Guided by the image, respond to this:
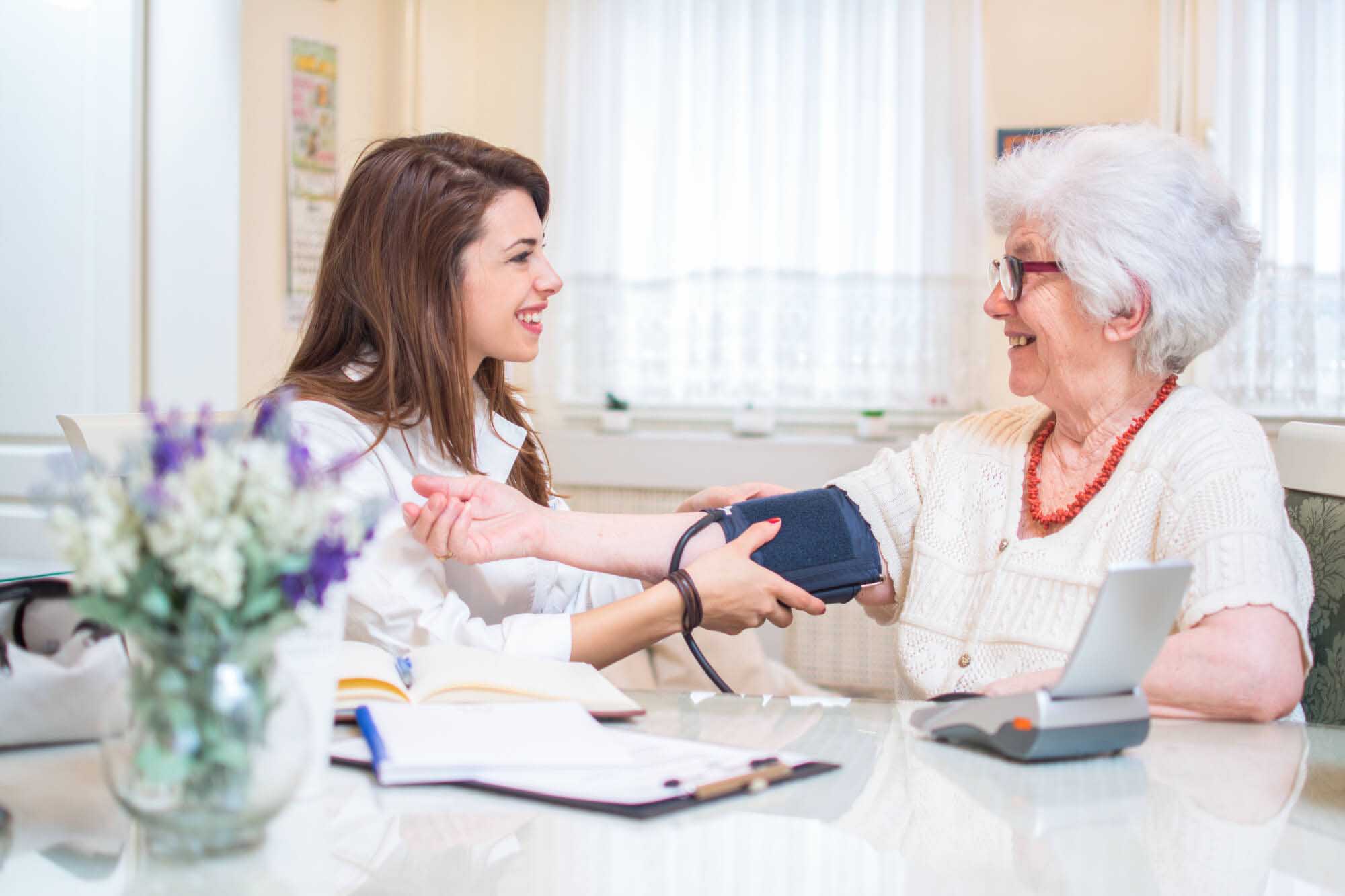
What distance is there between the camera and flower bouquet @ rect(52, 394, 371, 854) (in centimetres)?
64

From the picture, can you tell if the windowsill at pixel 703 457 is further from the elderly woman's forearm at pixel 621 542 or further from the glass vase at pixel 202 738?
the glass vase at pixel 202 738

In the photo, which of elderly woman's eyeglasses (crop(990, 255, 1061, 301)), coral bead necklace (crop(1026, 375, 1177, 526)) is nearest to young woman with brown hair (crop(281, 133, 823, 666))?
coral bead necklace (crop(1026, 375, 1177, 526))

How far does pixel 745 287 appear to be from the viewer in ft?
12.3

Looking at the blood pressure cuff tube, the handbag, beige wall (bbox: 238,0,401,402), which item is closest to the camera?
the handbag

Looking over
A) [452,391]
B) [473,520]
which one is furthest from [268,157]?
[473,520]

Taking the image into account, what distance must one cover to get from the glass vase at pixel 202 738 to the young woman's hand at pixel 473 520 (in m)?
0.84

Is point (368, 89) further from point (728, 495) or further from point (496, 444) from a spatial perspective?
point (728, 495)

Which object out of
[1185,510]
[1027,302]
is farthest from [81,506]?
[1027,302]

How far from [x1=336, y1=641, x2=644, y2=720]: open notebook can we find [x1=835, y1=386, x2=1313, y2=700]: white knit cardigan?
555 mm

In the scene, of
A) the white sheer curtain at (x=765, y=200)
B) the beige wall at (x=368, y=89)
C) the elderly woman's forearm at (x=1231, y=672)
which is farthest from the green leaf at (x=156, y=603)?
the white sheer curtain at (x=765, y=200)

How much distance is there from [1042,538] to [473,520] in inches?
28.9

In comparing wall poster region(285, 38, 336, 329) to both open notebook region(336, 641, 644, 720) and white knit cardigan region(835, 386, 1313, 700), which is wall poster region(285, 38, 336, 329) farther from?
open notebook region(336, 641, 644, 720)

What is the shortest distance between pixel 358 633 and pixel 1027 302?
3.11 ft

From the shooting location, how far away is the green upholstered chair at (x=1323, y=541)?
1.47 m
